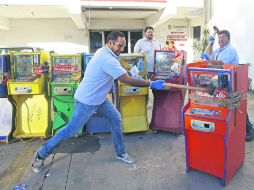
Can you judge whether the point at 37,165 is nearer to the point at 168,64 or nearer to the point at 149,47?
Answer: the point at 168,64

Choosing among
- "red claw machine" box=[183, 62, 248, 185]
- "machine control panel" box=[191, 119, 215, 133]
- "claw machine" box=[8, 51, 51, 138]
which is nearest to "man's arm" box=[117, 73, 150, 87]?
"red claw machine" box=[183, 62, 248, 185]

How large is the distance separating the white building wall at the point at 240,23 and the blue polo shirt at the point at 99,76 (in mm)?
6139

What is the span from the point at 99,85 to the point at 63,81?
1.33 metres

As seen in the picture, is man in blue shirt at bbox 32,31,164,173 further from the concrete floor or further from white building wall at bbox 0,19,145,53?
white building wall at bbox 0,19,145,53

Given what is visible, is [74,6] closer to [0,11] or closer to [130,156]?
[0,11]

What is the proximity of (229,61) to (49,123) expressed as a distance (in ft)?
9.79

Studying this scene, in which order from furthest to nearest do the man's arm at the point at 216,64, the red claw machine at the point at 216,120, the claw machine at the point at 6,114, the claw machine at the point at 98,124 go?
1. the claw machine at the point at 98,124
2. the claw machine at the point at 6,114
3. the man's arm at the point at 216,64
4. the red claw machine at the point at 216,120

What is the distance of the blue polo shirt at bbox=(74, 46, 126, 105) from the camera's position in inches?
126

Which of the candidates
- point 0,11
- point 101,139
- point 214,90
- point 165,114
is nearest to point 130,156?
point 101,139

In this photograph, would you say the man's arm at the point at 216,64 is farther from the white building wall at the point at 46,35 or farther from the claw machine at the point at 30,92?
the white building wall at the point at 46,35

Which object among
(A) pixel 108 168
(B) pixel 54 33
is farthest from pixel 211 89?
(B) pixel 54 33

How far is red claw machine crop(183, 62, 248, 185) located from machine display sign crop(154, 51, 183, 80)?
115 centimetres

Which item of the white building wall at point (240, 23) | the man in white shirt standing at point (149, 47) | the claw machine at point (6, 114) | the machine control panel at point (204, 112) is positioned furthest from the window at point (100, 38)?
the machine control panel at point (204, 112)

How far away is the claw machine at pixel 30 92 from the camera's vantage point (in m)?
4.38
